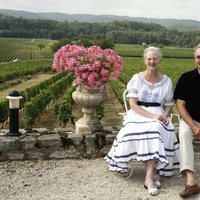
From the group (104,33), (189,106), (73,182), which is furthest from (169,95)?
(104,33)

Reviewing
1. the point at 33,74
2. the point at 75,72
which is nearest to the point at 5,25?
the point at 33,74

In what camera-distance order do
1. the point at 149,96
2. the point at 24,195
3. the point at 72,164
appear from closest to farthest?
the point at 24,195, the point at 149,96, the point at 72,164

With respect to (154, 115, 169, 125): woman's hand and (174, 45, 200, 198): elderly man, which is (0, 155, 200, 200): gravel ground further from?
(154, 115, 169, 125): woman's hand

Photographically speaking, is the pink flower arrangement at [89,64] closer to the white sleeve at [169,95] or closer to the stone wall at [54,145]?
the stone wall at [54,145]

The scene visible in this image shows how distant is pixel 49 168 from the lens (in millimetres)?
5035

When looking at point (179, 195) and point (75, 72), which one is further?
point (75, 72)

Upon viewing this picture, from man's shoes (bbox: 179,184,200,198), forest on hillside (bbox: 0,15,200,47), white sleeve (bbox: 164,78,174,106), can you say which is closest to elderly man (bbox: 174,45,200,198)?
white sleeve (bbox: 164,78,174,106)

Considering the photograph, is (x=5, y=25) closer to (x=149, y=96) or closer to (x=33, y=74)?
(x=33, y=74)

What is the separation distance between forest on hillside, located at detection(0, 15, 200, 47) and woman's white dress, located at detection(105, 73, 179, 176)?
141 metres

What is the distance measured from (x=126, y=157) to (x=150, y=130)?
42 cm

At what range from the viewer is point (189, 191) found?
414cm

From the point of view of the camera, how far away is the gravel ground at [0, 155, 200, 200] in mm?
4168

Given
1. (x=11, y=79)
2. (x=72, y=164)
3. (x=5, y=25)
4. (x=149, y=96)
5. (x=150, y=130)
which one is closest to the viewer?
(x=150, y=130)

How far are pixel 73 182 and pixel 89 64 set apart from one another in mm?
1728
